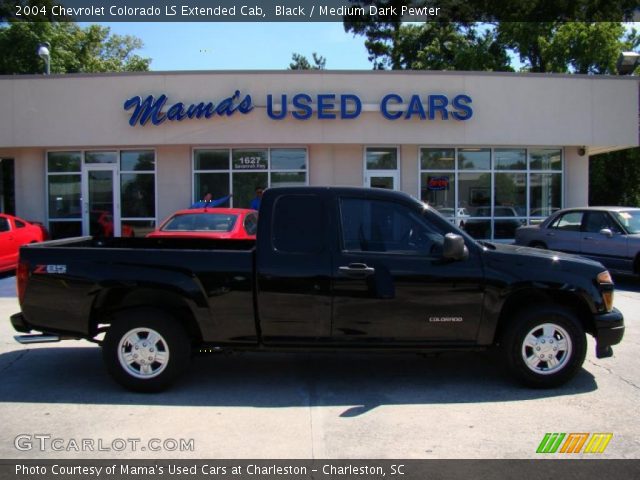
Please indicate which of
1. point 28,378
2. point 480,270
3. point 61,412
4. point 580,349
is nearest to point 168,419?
point 61,412

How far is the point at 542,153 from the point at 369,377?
46.9 ft

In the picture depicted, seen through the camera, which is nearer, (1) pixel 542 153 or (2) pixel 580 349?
(2) pixel 580 349

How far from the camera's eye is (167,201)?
1716 cm

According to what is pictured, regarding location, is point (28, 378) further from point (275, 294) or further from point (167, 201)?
point (167, 201)

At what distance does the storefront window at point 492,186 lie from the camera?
1750cm

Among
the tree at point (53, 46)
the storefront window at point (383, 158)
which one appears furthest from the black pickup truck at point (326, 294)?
the tree at point (53, 46)

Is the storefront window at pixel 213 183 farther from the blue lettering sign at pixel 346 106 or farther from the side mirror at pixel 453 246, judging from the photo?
the side mirror at pixel 453 246

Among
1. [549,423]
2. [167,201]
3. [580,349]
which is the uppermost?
[167,201]

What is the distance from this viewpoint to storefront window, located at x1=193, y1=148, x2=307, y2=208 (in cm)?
1706

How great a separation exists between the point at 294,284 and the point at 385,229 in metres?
0.97

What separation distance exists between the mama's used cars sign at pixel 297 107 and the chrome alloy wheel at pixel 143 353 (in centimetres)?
1169

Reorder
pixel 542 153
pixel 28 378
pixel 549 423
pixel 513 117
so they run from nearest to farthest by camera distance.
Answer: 1. pixel 549 423
2. pixel 28 378
3. pixel 513 117
4. pixel 542 153

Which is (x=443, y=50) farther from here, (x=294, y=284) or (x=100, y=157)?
(x=294, y=284)

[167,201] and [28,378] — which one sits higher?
[167,201]
